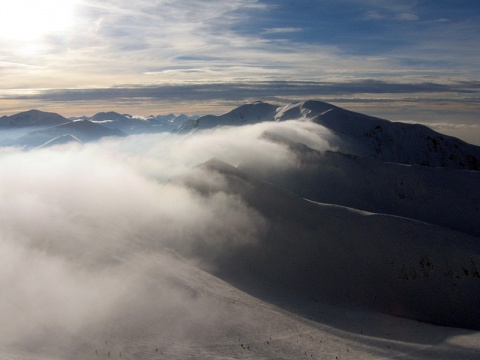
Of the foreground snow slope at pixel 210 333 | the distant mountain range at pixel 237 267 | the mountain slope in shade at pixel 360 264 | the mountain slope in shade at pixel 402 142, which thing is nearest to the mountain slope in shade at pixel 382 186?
the distant mountain range at pixel 237 267

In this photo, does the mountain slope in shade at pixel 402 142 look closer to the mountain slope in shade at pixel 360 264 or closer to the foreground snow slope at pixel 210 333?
the mountain slope in shade at pixel 360 264

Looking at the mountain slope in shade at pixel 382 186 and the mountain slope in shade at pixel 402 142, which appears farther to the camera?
the mountain slope in shade at pixel 402 142

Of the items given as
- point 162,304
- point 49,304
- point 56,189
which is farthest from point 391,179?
point 49,304

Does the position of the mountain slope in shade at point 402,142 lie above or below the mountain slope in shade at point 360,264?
above

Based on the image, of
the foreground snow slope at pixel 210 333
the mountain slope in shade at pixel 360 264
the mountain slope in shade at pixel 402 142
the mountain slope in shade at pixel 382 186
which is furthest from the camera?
the mountain slope in shade at pixel 402 142

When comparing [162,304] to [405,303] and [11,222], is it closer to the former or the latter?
[11,222]

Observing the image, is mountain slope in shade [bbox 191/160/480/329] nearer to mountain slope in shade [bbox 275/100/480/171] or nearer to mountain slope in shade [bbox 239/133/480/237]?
mountain slope in shade [bbox 239/133/480/237]

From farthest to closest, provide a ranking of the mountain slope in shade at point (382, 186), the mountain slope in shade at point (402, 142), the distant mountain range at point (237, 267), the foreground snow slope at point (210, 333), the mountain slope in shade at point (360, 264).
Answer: the mountain slope in shade at point (402, 142), the mountain slope in shade at point (382, 186), the mountain slope in shade at point (360, 264), the distant mountain range at point (237, 267), the foreground snow slope at point (210, 333)
